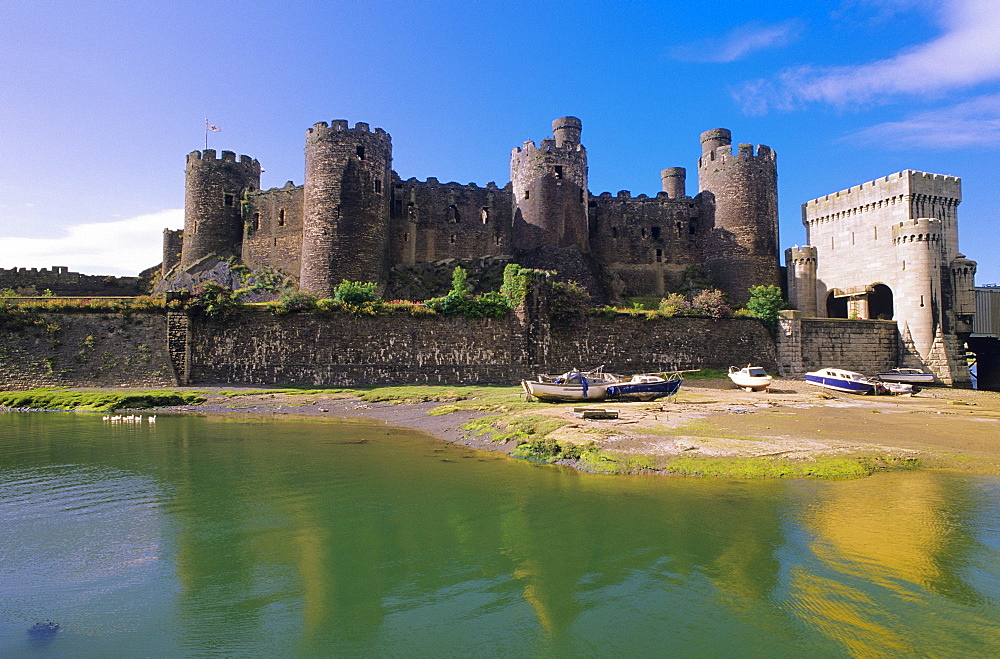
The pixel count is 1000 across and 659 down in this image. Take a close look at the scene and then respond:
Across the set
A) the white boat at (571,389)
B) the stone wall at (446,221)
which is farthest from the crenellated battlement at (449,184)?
the white boat at (571,389)

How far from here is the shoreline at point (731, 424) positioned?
1275 centimetres

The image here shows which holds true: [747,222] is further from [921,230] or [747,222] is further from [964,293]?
[964,293]

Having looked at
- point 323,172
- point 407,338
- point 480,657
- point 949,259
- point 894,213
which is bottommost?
point 480,657

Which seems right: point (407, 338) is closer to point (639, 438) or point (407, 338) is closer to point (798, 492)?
point (639, 438)

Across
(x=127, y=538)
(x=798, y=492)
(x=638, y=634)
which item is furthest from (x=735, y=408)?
(x=127, y=538)

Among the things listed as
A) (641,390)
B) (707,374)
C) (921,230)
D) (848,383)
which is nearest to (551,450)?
(641,390)

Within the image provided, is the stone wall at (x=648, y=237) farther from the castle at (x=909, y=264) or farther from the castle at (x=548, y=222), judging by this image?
the castle at (x=909, y=264)

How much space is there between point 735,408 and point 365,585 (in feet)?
50.8

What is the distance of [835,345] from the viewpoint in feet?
113

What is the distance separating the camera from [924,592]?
676 cm

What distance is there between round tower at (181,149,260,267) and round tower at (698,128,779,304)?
3293 centimetres

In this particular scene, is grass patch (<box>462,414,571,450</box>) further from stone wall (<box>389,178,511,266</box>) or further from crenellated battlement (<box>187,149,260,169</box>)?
crenellated battlement (<box>187,149,260,169</box>)

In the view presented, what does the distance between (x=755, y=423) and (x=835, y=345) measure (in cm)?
2131

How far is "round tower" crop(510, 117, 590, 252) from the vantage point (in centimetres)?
4009
